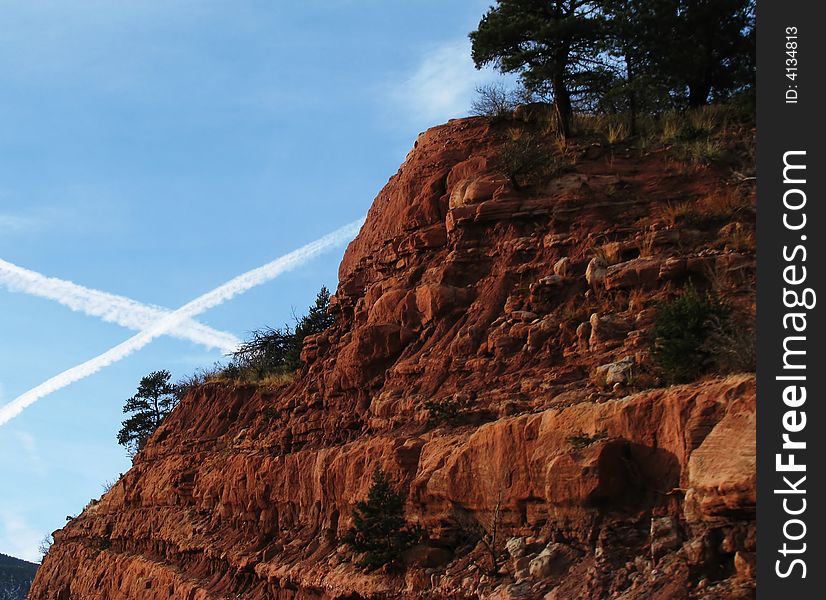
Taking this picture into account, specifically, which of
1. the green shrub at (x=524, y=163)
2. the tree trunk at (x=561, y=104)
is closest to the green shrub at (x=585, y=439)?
the green shrub at (x=524, y=163)

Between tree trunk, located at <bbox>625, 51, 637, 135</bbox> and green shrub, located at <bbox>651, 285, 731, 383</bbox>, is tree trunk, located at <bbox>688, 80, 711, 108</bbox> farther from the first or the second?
green shrub, located at <bbox>651, 285, 731, 383</bbox>

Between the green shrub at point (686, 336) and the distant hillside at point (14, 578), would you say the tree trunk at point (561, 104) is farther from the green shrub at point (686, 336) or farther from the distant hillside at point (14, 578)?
the distant hillside at point (14, 578)

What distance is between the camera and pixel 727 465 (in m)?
10.9

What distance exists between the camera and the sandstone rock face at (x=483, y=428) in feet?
40.0

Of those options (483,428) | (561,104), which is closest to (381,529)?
(483,428)

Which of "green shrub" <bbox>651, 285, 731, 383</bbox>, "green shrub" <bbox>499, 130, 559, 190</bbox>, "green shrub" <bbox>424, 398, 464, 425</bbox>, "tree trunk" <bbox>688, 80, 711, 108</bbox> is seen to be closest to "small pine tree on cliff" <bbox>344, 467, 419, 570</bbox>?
A: "green shrub" <bbox>424, 398, 464, 425</bbox>

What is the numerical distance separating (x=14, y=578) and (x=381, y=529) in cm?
9381

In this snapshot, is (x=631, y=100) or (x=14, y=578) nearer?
(x=631, y=100)

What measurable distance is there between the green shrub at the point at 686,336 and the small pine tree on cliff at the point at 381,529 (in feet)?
16.5

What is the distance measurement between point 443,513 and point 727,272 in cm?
590

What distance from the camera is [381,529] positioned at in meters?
16.1

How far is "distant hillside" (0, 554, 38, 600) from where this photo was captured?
9119 centimetres

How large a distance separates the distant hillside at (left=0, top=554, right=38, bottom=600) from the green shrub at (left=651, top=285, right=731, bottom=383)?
86.3m

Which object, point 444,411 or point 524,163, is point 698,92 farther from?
point 444,411
